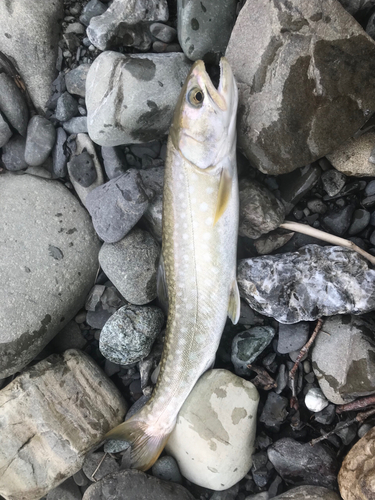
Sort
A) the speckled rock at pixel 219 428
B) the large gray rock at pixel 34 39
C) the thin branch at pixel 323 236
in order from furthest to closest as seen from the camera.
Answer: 1. the large gray rock at pixel 34 39
2. the speckled rock at pixel 219 428
3. the thin branch at pixel 323 236

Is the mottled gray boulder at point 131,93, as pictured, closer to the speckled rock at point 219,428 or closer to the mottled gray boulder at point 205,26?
the mottled gray boulder at point 205,26

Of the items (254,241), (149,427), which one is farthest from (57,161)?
(149,427)

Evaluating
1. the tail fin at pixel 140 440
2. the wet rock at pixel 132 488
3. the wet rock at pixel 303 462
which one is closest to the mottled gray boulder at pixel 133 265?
the tail fin at pixel 140 440

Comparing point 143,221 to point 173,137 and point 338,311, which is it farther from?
point 338,311

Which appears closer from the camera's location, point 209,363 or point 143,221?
point 209,363

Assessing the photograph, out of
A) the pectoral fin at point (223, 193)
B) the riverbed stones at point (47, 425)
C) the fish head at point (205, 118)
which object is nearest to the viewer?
the fish head at point (205, 118)
